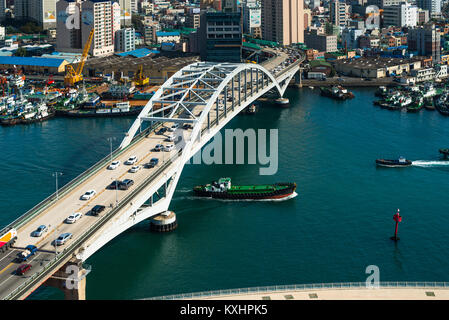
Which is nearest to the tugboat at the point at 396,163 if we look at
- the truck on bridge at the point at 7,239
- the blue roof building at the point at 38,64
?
the truck on bridge at the point at 7,239

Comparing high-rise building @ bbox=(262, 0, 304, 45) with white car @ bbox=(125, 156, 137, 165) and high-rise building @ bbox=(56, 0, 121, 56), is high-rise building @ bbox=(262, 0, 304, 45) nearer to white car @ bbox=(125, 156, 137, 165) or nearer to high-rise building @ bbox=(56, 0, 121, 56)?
high-rise building @ bbox=(56, 0, 121, 56)

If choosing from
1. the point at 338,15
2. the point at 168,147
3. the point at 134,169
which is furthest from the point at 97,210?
the point at 338,15

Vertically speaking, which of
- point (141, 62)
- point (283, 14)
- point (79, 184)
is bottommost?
point (79, 184)

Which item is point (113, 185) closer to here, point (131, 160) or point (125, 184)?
point (125, 184)

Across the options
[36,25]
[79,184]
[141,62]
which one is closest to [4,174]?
[79,184]
